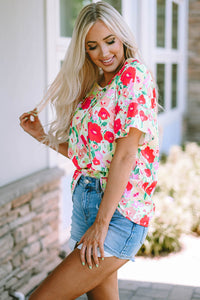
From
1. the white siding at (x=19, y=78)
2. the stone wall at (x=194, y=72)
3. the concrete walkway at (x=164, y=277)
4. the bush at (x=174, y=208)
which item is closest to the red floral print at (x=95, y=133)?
the white siding at (x=19, y=78)

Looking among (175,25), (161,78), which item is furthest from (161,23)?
(175,25)

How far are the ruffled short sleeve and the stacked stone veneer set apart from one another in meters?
1.46

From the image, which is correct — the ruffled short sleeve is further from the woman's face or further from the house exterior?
the house exterior

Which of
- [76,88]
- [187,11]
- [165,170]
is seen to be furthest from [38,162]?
[187,11]

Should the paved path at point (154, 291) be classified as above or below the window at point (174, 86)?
below

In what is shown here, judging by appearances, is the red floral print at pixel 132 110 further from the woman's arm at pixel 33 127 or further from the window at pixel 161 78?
the window at pixel 161 78

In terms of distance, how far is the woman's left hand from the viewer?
1.74 meters

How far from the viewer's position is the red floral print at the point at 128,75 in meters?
1.78

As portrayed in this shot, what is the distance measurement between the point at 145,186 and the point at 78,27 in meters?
0.74

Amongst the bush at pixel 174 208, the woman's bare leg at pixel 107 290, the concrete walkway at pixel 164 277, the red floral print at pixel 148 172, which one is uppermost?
the red floral print at pixel 148 172

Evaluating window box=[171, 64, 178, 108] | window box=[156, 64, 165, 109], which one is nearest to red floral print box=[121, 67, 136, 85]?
window box=[156, 64, 165, 109]

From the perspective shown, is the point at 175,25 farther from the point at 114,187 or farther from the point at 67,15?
the point at 114,187

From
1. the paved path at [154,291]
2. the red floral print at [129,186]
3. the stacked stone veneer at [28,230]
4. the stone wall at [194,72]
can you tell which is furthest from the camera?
the stone wall at [194,72]

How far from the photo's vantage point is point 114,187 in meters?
1.74
